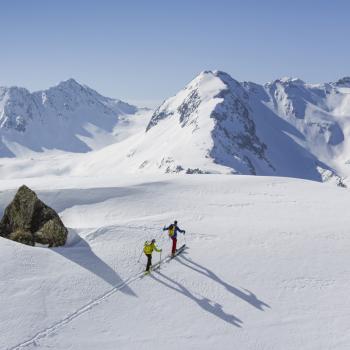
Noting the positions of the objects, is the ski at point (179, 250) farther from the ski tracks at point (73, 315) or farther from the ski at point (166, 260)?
the ski tracks at point (73, 315)

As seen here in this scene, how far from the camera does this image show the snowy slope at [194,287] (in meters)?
18.0

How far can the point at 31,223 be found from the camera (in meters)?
26.4

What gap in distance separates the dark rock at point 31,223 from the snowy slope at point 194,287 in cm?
113

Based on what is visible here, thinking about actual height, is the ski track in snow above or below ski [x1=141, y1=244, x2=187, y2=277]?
below

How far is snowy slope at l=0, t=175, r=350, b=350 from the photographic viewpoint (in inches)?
707

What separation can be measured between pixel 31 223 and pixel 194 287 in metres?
10.6

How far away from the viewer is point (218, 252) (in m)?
24.5

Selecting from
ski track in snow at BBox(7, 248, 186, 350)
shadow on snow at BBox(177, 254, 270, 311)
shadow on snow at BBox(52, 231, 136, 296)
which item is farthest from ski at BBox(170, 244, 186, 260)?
shadow on snow at BBox(52, 231, 136, 296)

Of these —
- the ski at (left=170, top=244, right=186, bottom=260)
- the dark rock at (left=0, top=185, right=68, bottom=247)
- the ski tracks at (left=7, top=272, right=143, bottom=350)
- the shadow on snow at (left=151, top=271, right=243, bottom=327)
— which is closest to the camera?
the ski tracks at (left=7, top=272, right=143, bottom=350)

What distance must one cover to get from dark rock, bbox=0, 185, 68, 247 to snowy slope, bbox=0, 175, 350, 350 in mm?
1134

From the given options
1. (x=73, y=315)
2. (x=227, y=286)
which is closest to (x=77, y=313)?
(x=73, y=315)

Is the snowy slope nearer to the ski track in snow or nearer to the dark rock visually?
the ski track in snow

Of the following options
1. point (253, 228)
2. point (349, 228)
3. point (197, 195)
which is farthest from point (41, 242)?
point (349, 228)

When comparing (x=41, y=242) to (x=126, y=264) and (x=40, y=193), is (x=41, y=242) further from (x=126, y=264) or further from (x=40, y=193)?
(x=40, y=193)
